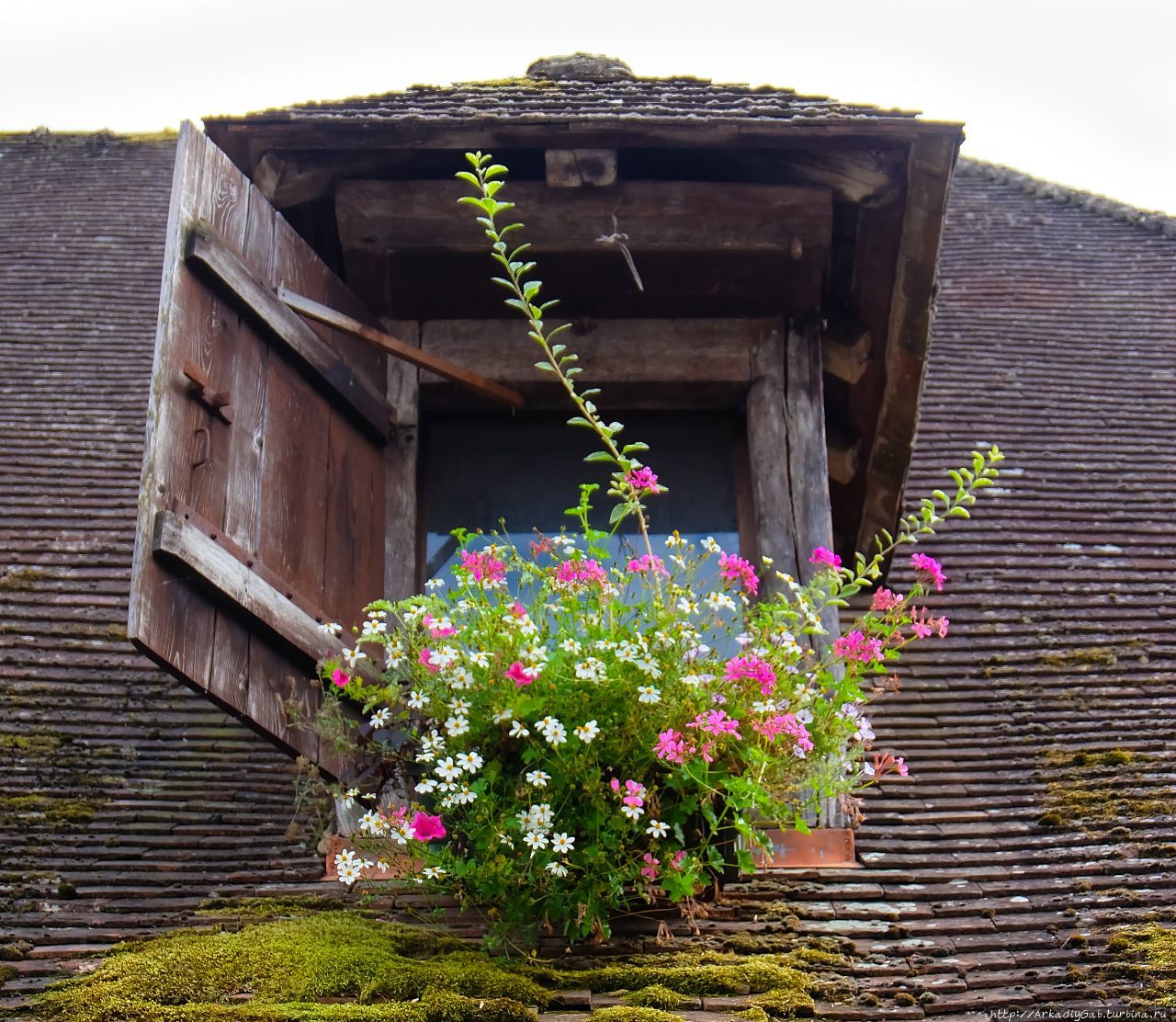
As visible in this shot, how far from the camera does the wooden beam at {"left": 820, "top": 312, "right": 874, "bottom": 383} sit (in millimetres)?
5059

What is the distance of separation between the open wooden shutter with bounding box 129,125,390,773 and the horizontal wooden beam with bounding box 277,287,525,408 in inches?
1.9

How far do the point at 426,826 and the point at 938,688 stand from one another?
96.8 inches

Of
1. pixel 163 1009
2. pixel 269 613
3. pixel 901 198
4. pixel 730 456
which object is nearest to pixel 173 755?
pixel 269 613

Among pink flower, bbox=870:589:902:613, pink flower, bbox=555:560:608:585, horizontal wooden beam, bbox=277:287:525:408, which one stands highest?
horizontal wooden beam, bbox=277:287:525:408

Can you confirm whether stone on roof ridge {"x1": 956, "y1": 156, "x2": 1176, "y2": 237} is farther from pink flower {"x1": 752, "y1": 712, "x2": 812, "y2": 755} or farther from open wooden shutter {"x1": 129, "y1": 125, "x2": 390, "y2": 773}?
pink flower {"x1": 752, "y1": 712, "x2": 812, "y2": 755}

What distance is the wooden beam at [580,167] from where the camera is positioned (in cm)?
462

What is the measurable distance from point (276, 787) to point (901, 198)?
2.74 meters

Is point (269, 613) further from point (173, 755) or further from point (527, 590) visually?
point (173, 755)

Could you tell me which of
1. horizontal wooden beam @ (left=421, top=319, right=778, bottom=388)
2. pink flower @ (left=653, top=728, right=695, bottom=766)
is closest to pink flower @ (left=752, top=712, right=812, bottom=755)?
pink flower @ (left=653, top=728, right=695, bottom=766)

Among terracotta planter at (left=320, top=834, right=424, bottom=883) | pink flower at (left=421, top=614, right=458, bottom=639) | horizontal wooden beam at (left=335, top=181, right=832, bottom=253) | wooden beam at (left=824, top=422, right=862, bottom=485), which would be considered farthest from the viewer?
wooden beam at (left=824, top=422, right=862, bottom=485)

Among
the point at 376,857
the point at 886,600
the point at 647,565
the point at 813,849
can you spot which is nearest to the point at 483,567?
the point at 647,565

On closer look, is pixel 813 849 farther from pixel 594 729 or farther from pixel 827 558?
pixel 594 729

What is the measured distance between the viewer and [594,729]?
3.50 m

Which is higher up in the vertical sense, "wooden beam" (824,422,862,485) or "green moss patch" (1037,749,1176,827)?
"wooden beam" (824,422,862,485)
